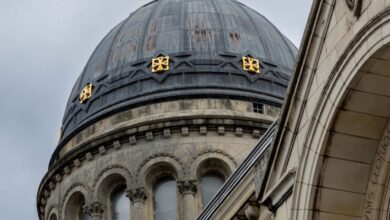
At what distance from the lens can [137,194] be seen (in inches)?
1512

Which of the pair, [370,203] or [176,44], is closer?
[370,203]

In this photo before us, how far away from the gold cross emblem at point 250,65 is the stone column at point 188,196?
207 inches

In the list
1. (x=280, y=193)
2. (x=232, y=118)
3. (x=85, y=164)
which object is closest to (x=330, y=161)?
(x=280, y=193)

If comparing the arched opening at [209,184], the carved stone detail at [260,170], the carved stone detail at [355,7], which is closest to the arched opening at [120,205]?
the arched opening at [209,184]

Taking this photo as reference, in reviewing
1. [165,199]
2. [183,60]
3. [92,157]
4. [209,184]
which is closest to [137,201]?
[165,199]

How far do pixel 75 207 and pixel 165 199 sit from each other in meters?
4.28

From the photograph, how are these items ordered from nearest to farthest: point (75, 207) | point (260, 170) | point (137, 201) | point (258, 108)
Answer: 1. point (260, 170)
2. point (137, 201)
3. point (258, 108)
4. point (75, 207)

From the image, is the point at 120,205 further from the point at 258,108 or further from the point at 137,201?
the point at 258,108

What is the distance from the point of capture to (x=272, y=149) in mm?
18703

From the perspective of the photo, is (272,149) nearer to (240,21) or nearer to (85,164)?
(85,164)

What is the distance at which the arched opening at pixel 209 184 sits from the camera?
127 ft

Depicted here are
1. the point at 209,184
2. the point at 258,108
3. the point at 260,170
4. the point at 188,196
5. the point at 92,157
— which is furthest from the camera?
the point at 92,157

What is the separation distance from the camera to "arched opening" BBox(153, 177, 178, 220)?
Result: 38.6 m

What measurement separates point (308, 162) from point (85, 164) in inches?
948
